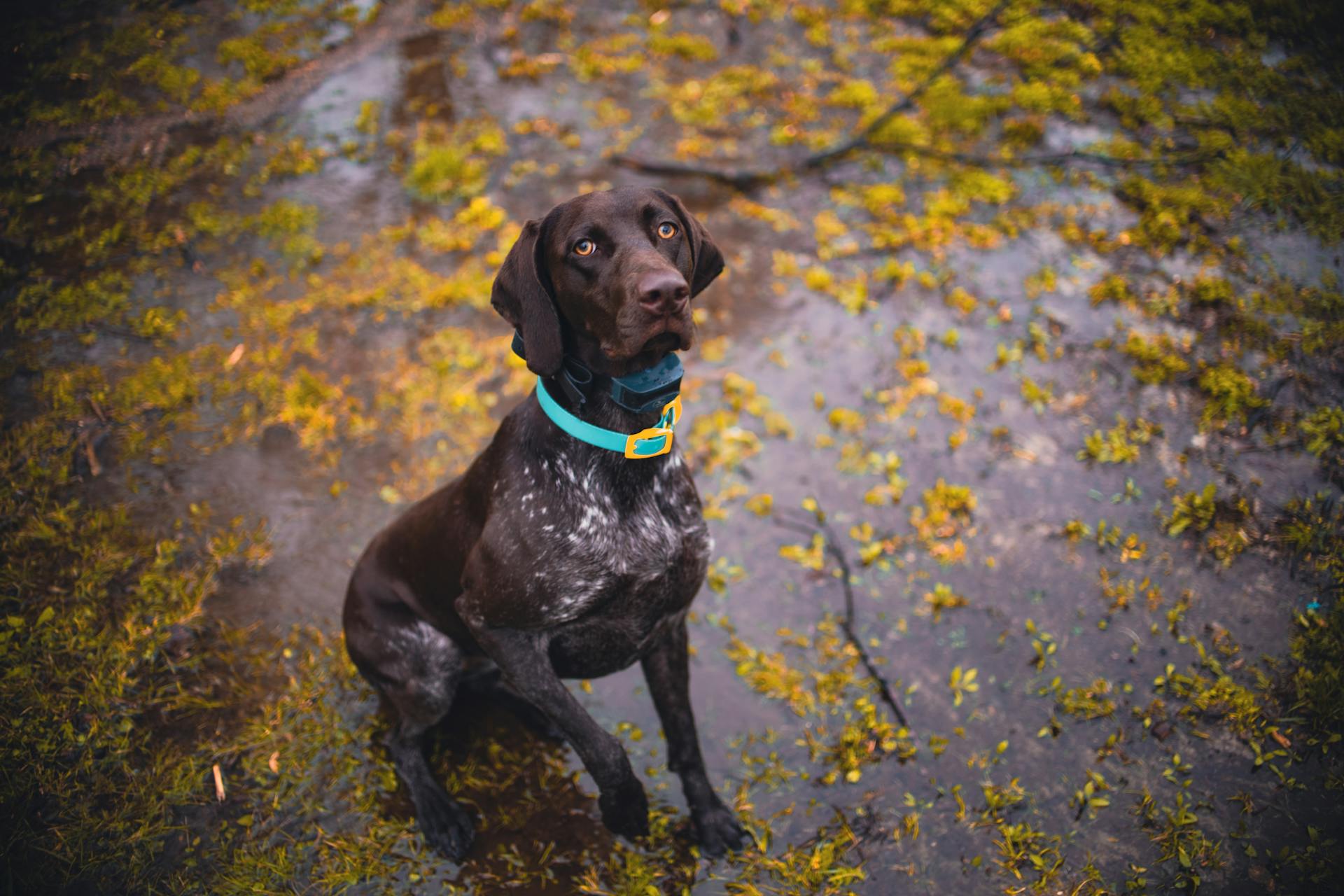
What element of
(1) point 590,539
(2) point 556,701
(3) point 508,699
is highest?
(1) point 590,539

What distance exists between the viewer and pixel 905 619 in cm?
424

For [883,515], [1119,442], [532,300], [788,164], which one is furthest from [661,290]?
[788,164]

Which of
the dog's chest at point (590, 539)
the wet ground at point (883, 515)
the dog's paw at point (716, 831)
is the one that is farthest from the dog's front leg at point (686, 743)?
the dog's chest at point (590, 539)

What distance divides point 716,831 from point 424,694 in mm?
1472

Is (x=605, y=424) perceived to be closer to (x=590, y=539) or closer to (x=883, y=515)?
(x=590, y=539)

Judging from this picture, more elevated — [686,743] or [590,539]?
[590,539]

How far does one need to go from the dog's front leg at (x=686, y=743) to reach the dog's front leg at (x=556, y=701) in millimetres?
397

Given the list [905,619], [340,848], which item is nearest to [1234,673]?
[905,619]

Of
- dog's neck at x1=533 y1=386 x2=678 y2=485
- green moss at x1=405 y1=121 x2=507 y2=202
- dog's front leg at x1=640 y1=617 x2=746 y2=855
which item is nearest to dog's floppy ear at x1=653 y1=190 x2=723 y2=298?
dog's neck at x1=533 y1=386 x2=678 y2=485

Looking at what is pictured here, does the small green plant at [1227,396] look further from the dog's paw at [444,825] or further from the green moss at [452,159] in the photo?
the green moss at [452,159]

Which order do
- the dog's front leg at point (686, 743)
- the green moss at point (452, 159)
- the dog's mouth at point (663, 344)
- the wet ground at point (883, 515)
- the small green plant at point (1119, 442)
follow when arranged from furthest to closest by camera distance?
1. the green moss at point (452, 159)
2. the small green plant at point (1119, 442)
3. the wet ground at point (883, 515)
4. the dog's front leg at point (686, 743)
5. the dog's mouth at point (663, 344)

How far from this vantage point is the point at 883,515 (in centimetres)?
475

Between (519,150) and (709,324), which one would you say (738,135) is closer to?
(519,150)

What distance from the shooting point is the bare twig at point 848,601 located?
3.88 meters
